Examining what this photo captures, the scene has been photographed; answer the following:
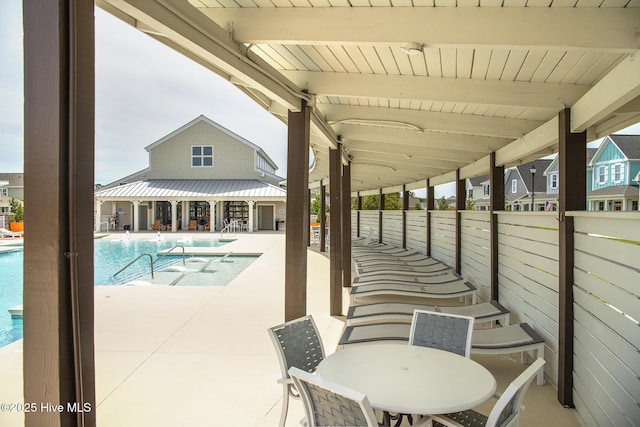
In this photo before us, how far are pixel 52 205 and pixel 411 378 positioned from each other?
7.10 ft

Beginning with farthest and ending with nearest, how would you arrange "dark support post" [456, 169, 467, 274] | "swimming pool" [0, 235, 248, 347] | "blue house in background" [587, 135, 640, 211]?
"blue house in background" [587, 135, 640, 211]
"dark support post" [456, 169, 467, 274]
"swimming pool" [0, 235, 248, 347]

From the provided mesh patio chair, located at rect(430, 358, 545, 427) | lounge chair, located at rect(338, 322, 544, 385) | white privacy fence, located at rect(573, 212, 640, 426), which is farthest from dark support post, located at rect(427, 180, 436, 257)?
mesh patio chair, located at rect(430, 358, 545, 427)

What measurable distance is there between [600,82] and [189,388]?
415 cm

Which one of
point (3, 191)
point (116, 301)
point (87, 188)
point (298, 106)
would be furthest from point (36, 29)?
point (116, 301)

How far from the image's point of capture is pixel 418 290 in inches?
289

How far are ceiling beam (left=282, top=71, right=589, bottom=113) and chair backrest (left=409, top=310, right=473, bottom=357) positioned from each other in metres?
1.93

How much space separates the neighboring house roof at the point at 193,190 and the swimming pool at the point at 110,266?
380 cm

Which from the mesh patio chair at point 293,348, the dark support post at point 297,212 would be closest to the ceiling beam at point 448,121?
the dark support post at point 297,212

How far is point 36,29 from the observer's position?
1791mm

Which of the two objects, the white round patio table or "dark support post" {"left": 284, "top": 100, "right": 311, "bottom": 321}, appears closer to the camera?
the white round patio table

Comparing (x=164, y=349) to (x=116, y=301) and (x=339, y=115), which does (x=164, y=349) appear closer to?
(x=116, y=301)

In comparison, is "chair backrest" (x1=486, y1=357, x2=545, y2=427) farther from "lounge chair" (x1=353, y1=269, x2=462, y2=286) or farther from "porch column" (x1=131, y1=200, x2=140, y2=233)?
"porch column" (x1=131, y1=200, x2=140, y2=233)

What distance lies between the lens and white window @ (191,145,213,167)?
27453 millimetres

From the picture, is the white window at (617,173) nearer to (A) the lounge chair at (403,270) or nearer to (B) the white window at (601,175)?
(B) the white window at (601,175)
